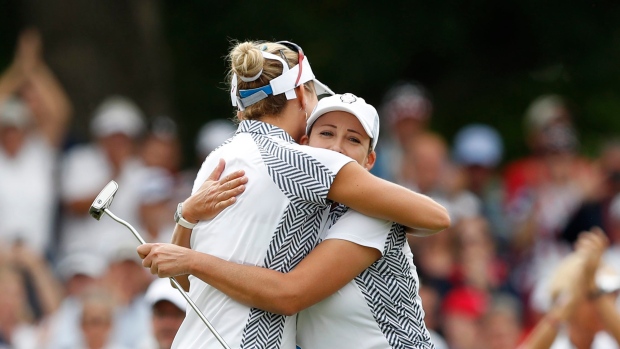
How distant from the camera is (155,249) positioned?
484 cm

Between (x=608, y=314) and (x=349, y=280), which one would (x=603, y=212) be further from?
(x=349, y=280)

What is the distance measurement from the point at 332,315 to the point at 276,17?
837 centimetres

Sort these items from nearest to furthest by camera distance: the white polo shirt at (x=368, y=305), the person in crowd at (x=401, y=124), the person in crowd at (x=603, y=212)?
the white polo shirt at (x=368, y=305)
the person in crowd at (x=603, y=212)
the person in crowd at (x=401, y=124)

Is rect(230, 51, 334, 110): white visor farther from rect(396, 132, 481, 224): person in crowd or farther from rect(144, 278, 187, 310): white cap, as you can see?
rect(396, 132, 481, 224): person in crowd

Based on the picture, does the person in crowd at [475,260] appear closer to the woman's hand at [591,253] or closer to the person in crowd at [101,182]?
the person in crowd at [101,182]

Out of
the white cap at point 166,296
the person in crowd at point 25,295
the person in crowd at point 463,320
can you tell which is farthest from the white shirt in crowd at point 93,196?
the white cap at point 166,296

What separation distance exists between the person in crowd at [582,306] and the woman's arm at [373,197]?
1796 millimetres

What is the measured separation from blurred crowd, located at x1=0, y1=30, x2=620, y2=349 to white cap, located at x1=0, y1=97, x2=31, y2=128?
0.02 metres

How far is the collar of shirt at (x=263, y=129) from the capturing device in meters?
5.03

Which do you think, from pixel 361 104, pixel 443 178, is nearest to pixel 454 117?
pixel 443 178

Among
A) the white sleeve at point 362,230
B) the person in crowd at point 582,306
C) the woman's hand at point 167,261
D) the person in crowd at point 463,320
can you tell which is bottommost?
the person in crowd at point 463,320

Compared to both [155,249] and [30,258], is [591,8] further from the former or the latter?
[155,249]

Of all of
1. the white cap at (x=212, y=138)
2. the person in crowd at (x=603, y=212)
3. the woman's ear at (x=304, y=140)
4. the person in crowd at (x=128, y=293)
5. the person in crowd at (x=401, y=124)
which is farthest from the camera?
the white cap at (x=212, y=138)

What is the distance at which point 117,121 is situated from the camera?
1100 centimetres
